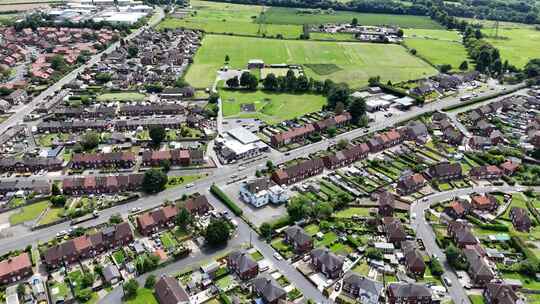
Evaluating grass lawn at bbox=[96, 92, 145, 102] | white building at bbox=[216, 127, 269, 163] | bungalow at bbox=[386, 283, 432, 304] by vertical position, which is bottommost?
bungalow at bbox=[386, 283, 432, 304]

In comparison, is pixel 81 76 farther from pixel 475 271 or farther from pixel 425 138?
pixel 475 271

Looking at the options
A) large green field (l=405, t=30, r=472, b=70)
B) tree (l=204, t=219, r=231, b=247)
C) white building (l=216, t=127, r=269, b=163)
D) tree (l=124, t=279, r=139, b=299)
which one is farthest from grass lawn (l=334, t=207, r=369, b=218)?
large green field (l=405, t=30, r=472, b=70)

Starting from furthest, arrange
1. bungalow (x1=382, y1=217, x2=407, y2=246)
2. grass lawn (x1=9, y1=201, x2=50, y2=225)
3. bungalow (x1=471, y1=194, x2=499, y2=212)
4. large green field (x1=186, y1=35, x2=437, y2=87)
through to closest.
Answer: large green field (x1=186, y1=35, x2=437, y2=87)
bungalow (x1=471, y1=194, x2=499, y2=212)
grass lawn (x1=9, y1=201, x2=50, y2=225)
bungalow (x1=382, y1=217, x2=407, y2=246)

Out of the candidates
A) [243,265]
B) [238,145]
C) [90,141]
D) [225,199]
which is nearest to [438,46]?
[238,145]

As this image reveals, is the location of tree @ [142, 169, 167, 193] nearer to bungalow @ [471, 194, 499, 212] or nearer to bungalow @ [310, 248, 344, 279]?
bungalow @ [310, 248, 344, 279]

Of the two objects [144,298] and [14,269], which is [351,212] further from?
[14,269]
